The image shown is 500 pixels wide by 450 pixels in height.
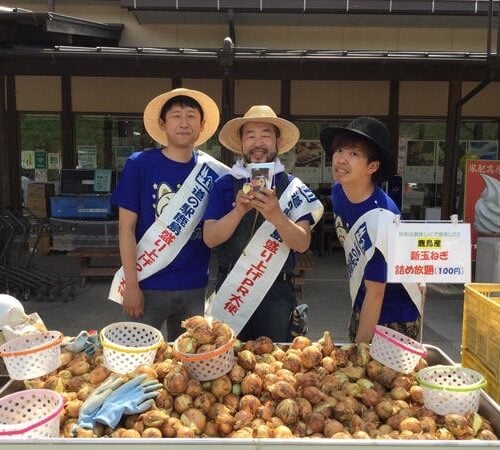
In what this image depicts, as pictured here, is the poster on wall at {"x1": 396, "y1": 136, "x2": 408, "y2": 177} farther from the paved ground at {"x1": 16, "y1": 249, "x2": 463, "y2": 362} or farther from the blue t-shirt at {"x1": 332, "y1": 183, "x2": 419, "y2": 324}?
the blue t-shirt at {"x1": 332, "y1": 183, "x2": 419, "y2": 324}

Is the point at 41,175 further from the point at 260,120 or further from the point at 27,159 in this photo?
the point at 260,120

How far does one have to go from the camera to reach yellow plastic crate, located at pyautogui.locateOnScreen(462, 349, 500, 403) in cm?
206

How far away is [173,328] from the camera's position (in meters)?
3.00

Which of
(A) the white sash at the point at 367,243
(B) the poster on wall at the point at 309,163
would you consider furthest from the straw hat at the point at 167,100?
(B) the poster on wall at the point at 309,163

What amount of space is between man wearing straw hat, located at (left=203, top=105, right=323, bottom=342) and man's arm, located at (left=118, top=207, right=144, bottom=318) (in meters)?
0.41

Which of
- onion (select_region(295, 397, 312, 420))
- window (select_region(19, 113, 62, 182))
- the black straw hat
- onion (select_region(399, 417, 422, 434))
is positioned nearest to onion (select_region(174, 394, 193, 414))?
onion (select_region(295, 397, 312, 420))

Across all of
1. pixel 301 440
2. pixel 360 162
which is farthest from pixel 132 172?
pixel 301 440

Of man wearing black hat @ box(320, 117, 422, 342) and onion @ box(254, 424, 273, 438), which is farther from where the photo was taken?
man wearing black hat @ box(320, 117, 422, 342)

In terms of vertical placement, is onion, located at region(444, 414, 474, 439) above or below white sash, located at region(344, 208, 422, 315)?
below

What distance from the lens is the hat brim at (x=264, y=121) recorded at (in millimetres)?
2586

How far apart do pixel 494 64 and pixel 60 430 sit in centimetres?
691

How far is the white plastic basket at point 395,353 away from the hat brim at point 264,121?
1.14 metres

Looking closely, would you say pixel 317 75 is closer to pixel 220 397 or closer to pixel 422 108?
pixel 422 108

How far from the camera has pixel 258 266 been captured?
8.73ft
